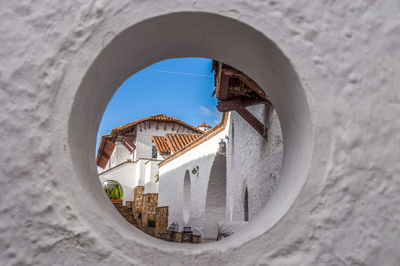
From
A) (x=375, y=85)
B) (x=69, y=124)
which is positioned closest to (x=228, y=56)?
(x=375, y=85)

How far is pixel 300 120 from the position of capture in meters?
1.87

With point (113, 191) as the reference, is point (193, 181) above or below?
above

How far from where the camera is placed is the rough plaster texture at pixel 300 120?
1.54m

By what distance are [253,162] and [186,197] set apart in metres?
6.02

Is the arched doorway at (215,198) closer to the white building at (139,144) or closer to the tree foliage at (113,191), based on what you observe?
the white building at (139,144)

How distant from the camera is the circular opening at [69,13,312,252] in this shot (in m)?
1.70

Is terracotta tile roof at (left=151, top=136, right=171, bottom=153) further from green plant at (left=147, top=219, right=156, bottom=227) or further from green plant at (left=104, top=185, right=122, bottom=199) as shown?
green plant at (left=104, top=185, right=122, bottom=199)

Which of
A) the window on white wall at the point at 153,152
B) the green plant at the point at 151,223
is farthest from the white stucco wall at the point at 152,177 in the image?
the green plant at the point at 151,223

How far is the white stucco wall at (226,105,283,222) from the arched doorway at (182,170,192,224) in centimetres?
324

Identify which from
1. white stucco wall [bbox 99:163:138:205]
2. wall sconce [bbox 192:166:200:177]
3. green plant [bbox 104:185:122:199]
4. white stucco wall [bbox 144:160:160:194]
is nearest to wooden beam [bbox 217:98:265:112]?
wall sconce [bbox 192:166:200:177]

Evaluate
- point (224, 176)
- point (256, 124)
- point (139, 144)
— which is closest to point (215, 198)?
point (224, 176)

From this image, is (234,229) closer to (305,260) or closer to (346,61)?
A: (305,260)

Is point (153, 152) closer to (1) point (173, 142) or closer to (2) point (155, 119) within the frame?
(2) point (155, 119)

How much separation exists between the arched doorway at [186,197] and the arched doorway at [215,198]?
6.42 ft
